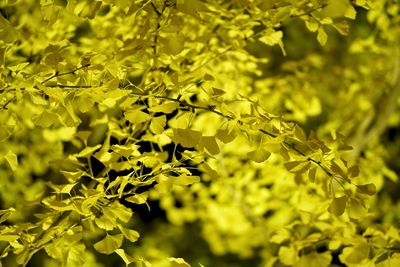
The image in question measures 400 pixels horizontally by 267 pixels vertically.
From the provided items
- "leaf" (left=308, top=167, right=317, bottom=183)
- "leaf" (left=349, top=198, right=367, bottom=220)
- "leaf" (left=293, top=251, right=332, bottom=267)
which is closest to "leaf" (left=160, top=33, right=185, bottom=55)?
"leaf" (left=308, top=167, right=317, bottom=183)

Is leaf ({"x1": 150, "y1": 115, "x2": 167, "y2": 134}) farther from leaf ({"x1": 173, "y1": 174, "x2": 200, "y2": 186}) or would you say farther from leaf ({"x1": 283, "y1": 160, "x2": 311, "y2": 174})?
leaf ({"x1": 283, "y1": 160, "x2": 311, "y2": 174})

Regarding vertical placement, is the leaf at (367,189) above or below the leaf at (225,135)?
below

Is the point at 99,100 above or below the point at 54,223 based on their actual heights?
above

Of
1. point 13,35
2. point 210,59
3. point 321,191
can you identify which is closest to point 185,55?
point 210,59

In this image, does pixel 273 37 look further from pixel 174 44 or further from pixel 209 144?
pixel 209 144

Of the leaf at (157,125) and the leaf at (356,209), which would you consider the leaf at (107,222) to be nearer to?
the leaf at (157,125)

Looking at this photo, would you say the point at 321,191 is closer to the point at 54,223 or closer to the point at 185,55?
the point at 185,55

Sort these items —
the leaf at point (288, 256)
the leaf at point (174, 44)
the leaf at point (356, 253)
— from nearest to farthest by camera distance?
the leaf at point (174, 44) → the leaf at point (356, 253) → the leaf at point (288, 256)

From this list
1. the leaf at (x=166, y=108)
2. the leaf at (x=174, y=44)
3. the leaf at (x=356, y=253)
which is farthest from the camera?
the leaf at (x=356, y=253)

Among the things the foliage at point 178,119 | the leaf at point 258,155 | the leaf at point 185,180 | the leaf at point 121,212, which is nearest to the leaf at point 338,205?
the foliage at point 178,119
